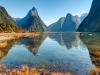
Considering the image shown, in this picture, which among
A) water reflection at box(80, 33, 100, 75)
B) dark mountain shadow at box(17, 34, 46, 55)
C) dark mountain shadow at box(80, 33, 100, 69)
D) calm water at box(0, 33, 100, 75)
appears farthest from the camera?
dark mountain shadow at box(17, 34, 46, 55)

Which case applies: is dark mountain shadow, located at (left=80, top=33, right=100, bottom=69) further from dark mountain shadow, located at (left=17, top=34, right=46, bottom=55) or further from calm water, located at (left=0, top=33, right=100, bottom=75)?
dark mountain shadow, located at (left=17, top=34, right=46, bottom=55)

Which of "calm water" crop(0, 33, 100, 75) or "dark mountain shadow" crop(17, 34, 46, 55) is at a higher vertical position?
"dark mountain shadow" crop(17, 34, 46, 55)

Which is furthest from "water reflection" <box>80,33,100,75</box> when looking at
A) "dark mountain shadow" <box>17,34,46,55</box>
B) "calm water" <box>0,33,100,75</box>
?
"dark mountain shadow" <box>17,34,46,55</box>

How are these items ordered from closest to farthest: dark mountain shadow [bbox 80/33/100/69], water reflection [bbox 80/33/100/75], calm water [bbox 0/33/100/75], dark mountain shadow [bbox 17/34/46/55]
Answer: calm water [bbox 0/33/100/75]
water reflection [bbox 80/33/100/75]
dark mountain shadow [bbox 80/33/100/69]
dark mountain shadow [bbox 17/34/46/55]

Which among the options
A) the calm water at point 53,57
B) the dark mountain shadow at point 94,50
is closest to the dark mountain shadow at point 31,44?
the calm water at point 53,57

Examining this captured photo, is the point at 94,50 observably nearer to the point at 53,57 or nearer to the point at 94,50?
the point at 94,50

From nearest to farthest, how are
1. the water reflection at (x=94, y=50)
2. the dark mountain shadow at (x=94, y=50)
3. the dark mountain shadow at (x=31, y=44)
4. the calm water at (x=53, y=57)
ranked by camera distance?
the calm water at (x=53, y=57)
the water reflection at (x=94, y=50)
the dark mountain shadow at (x=94, y=50)
the dark mountain shadow at (x=31, y=44)

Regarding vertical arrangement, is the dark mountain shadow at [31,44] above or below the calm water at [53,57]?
above

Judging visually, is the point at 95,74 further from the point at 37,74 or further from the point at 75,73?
the point at 37,74

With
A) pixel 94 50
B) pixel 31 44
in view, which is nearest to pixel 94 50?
pixel 94 50

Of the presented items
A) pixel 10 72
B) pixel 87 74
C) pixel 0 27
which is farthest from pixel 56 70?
pixel 0 27

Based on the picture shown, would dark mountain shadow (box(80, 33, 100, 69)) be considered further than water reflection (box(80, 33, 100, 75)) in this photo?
Yes

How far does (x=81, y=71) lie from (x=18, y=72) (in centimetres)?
744

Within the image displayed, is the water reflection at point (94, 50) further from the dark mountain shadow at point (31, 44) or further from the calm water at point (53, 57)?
the dark mountain shadow at point (31, 44)
